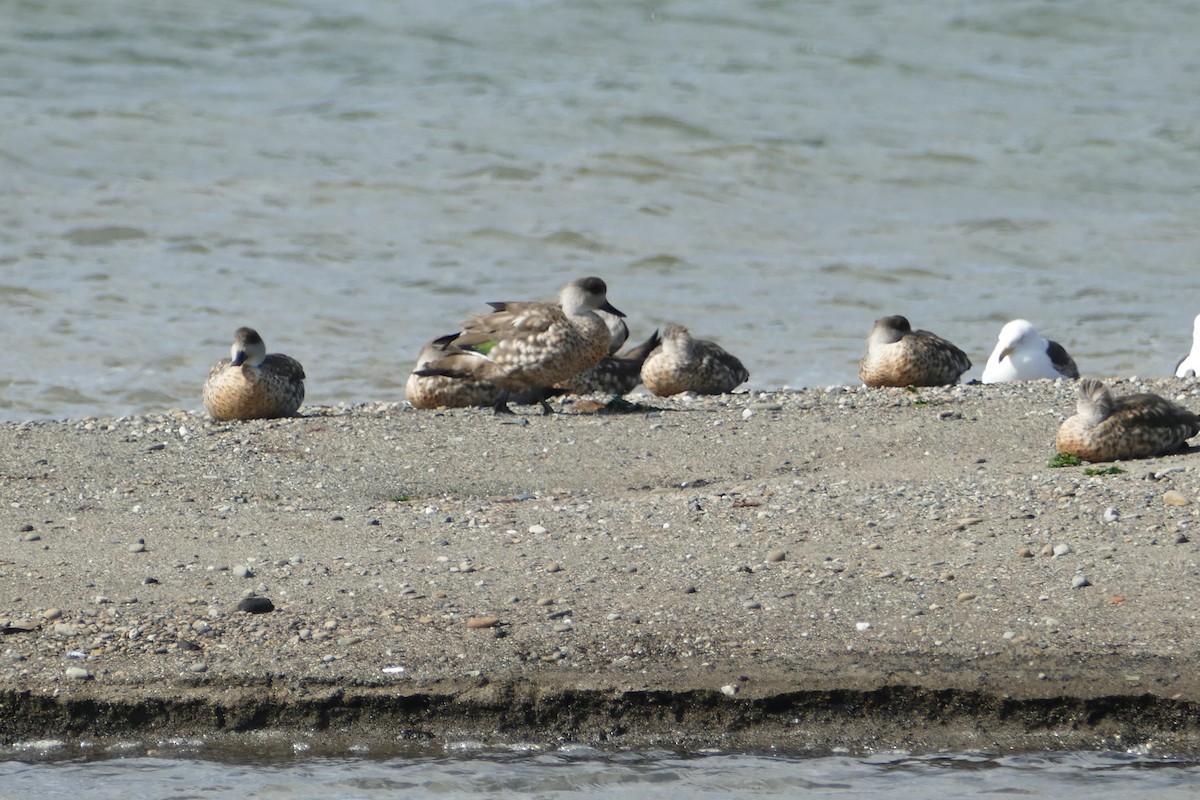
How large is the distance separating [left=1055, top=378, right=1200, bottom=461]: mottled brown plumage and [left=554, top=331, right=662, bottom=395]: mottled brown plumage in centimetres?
345

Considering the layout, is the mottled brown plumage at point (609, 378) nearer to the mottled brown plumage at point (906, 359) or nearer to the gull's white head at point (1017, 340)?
the mottled brown plumage at point (906, 359)

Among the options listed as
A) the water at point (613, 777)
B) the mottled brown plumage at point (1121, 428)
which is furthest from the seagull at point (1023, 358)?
the water at point (613, 777)

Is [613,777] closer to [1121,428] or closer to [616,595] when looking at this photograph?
[616,595]

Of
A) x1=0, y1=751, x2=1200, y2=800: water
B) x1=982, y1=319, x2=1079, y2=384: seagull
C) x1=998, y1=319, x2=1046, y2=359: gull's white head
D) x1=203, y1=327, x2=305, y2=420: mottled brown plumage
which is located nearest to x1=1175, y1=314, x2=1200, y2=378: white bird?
x1=982, y1=319, x2=1079, y2=384: seagull

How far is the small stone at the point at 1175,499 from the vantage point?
572 cm

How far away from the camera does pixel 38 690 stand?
4.27m

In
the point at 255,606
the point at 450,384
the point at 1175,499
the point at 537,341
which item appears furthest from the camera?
the point at 450,384

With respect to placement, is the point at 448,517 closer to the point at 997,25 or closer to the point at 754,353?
the point at 754,353

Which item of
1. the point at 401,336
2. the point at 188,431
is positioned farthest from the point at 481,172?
the point at 188,431

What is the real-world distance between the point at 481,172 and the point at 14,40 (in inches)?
356

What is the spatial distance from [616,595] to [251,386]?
160 inches

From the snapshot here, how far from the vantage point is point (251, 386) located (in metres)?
8.49

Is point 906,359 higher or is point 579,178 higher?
point 579,178

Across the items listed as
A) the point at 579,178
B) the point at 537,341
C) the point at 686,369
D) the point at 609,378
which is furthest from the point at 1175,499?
the point at 579,178
